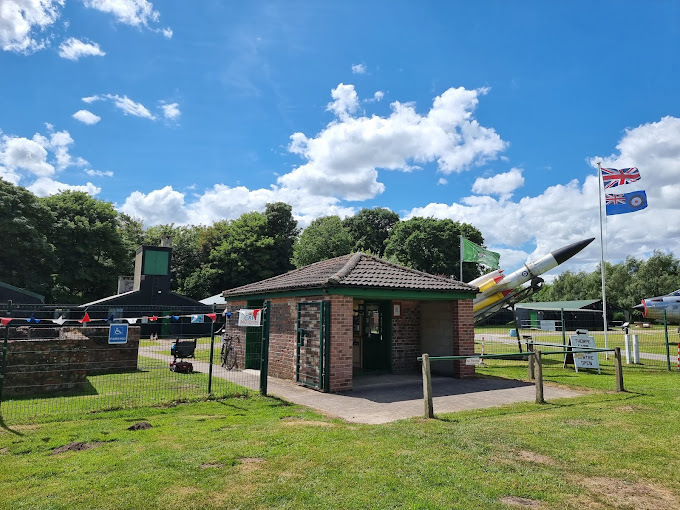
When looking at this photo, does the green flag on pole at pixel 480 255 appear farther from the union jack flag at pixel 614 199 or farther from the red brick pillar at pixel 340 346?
the red brick pillar at pixel 340 346

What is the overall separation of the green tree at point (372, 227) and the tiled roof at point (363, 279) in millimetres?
42097

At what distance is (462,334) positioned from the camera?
1220 cm

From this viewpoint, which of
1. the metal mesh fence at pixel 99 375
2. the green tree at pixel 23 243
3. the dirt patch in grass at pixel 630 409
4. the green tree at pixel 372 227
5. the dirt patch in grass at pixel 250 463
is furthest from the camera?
the green tree at pixel 372 227

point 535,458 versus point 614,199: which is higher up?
point 614,199

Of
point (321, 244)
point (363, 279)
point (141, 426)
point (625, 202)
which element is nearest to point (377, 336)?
point (363, 279)

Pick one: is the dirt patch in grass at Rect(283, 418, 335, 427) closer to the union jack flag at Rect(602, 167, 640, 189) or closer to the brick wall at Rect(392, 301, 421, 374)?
the brick wall at Rect(392, 301, 421, 374)

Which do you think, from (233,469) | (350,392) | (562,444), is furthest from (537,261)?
(233,469)

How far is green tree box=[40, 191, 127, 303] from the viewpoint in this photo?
3719 centimetres

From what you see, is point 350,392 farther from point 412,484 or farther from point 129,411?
point 412,484

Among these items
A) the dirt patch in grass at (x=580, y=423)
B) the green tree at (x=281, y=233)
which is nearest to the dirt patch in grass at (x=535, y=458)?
the dirt patch in grass at (x=580, y=423)

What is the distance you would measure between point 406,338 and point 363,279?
3.55m

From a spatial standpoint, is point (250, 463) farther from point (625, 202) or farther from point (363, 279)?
point (625, 202)

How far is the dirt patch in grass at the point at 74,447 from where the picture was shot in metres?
5.56

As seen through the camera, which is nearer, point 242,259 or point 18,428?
point 18,428
